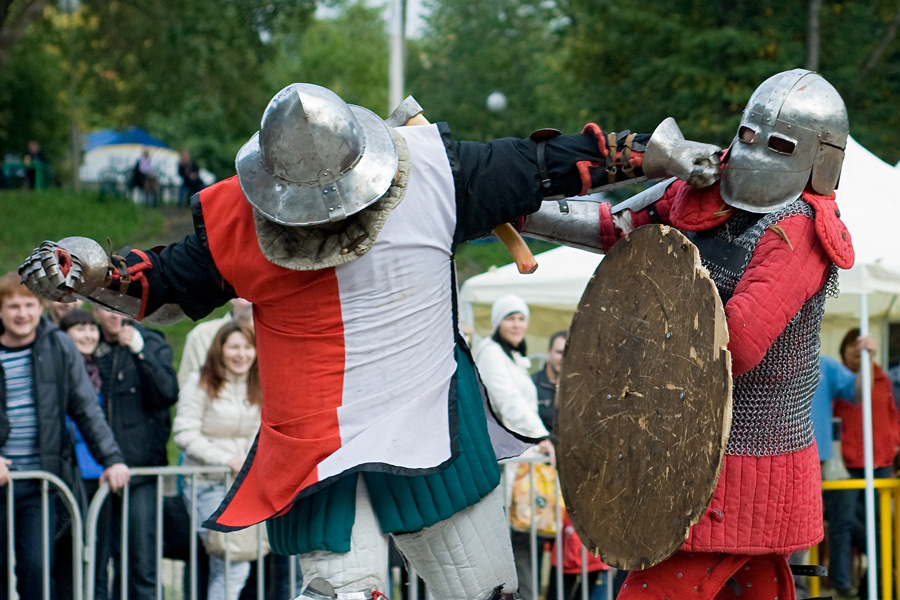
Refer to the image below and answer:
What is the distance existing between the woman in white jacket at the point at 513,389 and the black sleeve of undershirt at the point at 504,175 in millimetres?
2418

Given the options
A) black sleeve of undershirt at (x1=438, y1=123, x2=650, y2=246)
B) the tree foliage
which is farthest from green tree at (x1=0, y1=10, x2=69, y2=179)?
black sleeve of undershirt at (x1=438, y1=123, x2=650, y2=246)

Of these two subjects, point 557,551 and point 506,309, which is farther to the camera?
point 506,309

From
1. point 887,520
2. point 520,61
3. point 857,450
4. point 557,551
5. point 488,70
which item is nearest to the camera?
point 557,551

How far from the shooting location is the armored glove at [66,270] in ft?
9.59

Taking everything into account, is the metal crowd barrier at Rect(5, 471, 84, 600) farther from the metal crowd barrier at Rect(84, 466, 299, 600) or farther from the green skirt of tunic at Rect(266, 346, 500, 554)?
the green skirt of tunic at Rect(266, 346, 500, 554)

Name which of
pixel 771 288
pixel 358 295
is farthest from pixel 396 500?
pixel 771 288

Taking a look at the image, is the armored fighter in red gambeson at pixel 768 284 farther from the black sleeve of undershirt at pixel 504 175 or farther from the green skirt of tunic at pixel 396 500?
the green skirt of tunic at pixel 396 500

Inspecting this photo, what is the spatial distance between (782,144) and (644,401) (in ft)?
2.51

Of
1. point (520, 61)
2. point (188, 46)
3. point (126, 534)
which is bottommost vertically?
point (126, 534)

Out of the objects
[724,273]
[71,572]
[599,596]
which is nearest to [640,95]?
[599,596]

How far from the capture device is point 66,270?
2.96 meters

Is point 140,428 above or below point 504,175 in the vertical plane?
below

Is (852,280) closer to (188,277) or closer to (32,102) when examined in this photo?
(188,277)

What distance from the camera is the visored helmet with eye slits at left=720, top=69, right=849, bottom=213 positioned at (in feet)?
9.95
